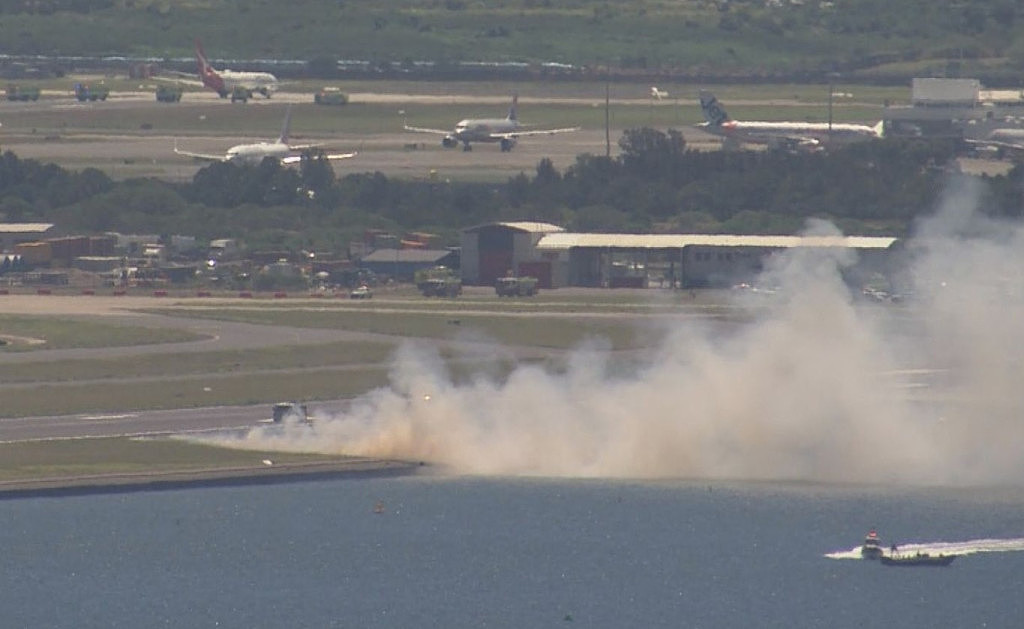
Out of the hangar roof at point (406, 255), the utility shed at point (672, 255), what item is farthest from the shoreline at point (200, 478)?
the hangar roof at point (406, 255)

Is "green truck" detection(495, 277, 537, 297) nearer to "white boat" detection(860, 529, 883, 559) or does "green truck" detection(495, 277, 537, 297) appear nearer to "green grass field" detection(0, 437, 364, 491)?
"green grass field" detection(0, 437, 364, 491)

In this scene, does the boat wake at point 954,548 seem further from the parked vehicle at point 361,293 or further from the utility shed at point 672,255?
the parked vehicle at point 361,293

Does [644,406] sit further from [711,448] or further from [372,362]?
[372,362]

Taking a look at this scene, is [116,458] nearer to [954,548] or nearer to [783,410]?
[783,410]

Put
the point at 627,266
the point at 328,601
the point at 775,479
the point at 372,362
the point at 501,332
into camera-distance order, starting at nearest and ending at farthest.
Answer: the point at 328,601
the point at 775,479
the point at 372,362
the point at 501,332
the point at 627,266

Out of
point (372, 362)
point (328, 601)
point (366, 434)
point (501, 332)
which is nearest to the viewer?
point (328, 601)

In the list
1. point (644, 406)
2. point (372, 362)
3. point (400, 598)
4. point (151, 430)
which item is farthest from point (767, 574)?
point (372, 362)

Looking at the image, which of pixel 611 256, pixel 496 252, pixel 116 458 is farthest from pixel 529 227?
pixel 116 458
